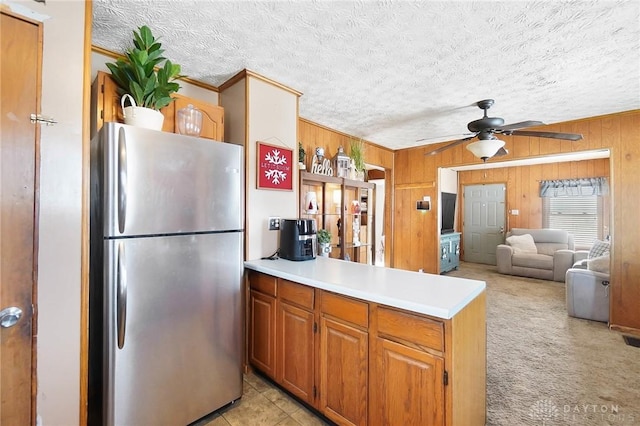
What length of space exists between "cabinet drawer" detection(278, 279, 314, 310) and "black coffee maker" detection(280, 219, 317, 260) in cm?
37

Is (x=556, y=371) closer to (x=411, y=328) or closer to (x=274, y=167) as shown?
(x=411, y=328)

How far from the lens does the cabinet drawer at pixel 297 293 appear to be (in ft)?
5.89

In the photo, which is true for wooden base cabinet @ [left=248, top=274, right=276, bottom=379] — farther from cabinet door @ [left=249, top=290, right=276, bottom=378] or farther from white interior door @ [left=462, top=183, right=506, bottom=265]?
white interior door @ [left=462, top=183, right=506, bottom=265]

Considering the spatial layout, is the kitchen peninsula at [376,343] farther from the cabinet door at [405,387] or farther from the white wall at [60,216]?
the white wall at [60,216]

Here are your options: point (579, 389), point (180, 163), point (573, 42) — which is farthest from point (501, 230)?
point (180, 163)

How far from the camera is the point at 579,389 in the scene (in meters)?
2.10

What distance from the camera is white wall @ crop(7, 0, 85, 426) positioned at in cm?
118

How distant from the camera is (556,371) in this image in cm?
234

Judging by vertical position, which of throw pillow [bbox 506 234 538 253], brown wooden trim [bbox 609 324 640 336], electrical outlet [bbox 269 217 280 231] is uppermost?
electrical outlet [bbox 269 217 280 231]

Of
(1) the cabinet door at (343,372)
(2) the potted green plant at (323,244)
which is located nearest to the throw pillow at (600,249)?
(2) the potted green plant at (323,244)

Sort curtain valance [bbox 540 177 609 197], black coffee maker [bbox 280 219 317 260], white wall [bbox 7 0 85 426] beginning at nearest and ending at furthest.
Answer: white wall [bbox 7 0 85 426]
black coffee maker [bbox 280 219 317 260]
curtain valance [bbox 540 177 609 197]

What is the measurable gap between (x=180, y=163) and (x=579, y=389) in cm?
335

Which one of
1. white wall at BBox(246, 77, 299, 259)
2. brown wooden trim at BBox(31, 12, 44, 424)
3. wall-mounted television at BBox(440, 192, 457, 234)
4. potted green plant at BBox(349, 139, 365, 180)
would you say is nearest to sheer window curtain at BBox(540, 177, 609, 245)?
wall-mounted television at BBox(440, 192, 457, 234)

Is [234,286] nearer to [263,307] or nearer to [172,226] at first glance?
[263,307]
